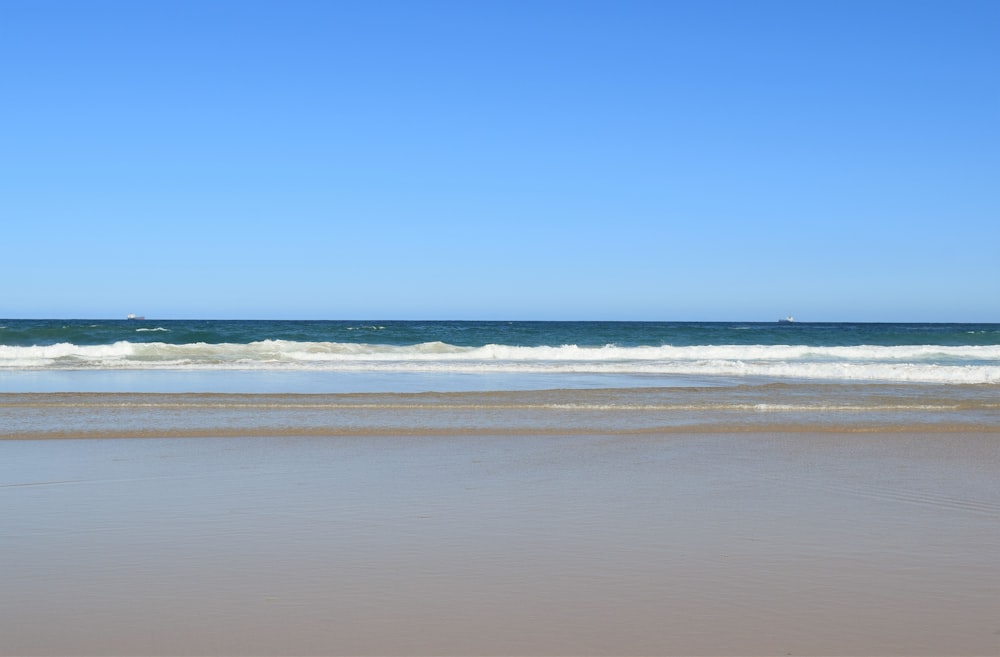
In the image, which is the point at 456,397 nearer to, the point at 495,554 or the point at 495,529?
the point at 495,529

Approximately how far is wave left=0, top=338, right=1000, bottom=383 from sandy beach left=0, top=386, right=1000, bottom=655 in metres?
15.4

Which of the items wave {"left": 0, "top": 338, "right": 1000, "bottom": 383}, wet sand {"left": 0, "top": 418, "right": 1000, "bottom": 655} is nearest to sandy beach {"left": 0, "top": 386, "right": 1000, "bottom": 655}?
wet sand {"left": 0, "top": 418, "right": 1000, "bottom": 655}

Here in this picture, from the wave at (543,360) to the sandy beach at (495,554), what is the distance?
15.4 metres

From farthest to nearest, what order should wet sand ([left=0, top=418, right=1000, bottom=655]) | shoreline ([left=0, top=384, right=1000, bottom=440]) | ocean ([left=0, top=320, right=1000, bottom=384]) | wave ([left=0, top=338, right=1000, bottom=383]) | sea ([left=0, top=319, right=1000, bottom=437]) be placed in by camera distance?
wave ([left=0, top=338, right=1000, bottom=383]) → ocean ([left=0, top=320, right=1000, bottom=384]) → sea ([left=0, top=319, right=1000, bottom=437]) → shoreline ([left=0, top=384, right=1000, bottom=440]) → wet sand ([left=0, top=418, right=1000, bottom=655])

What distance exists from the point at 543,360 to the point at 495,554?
89.1 feet

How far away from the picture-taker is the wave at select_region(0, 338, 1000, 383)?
24.1m

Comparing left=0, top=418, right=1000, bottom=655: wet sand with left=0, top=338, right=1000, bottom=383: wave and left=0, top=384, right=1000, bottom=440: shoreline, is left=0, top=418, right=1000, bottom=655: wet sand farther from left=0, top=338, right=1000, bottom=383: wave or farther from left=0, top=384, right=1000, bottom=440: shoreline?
left=0, top=338, right=1000, bottom=383: wave

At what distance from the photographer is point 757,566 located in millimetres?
5133

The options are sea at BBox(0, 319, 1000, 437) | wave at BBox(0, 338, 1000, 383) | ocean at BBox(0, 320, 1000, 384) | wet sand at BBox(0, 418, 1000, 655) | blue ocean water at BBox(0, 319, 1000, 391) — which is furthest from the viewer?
wave at BBox(0, 338, 1000, 383)

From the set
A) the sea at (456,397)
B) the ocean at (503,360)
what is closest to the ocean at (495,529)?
the sea at (456,397)

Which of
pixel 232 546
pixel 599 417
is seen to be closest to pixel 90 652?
pixel 232 546

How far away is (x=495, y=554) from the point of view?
5395 mm

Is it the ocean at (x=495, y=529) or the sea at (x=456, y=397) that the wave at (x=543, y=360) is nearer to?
the sea at (x=456, y=397)

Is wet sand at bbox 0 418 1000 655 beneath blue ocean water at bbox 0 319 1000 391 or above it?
beneath
